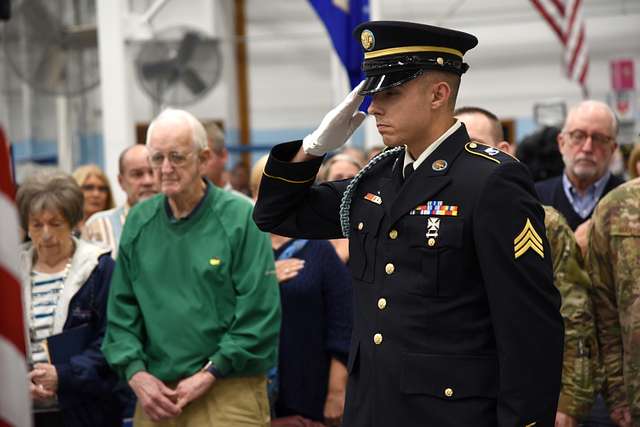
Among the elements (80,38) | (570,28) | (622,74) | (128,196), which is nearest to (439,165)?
(128,196)

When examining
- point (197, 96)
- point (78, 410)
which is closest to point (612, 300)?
point (78, 410)

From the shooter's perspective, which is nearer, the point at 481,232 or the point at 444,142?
the point at 481,232

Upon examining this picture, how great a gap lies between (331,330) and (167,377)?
Result: 833 millimetres

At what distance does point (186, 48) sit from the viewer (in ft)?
29.1

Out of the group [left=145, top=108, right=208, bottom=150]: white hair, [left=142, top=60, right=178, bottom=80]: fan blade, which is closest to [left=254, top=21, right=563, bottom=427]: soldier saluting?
[left=145, top=108, right=208, bottom=150]: white hair

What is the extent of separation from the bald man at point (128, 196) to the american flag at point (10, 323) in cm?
304

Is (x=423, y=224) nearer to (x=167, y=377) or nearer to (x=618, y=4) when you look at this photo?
(x=167, y=377)

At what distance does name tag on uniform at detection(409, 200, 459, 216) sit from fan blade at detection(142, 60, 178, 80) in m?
6.70

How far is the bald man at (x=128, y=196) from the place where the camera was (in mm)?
4777

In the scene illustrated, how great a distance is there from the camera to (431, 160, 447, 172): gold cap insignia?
2.37m

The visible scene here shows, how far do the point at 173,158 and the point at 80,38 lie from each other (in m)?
5.19

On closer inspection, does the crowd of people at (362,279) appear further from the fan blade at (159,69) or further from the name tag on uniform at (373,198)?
the fan blade at (159,69)

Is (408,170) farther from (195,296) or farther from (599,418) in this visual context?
(599,418)

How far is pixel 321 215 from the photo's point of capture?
2.60 meters
